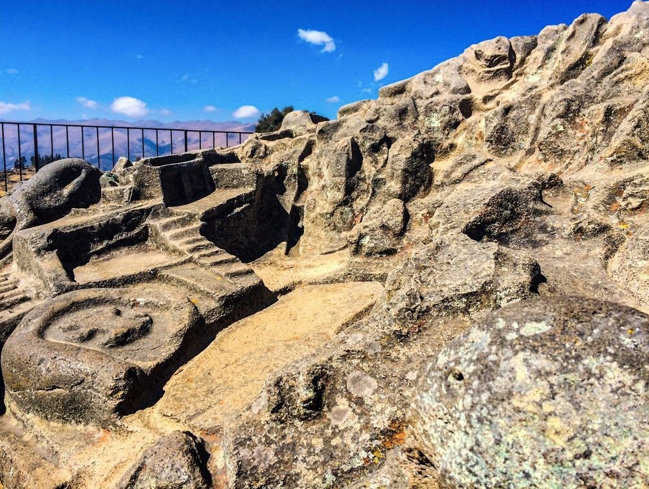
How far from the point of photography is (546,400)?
2154 mm

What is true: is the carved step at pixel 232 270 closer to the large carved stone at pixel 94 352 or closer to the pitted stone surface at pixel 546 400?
the large carved stone at pixel 94 352

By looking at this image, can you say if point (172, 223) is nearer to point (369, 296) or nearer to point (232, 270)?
point (232, 270)

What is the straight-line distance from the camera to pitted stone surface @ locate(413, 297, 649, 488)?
204 centimetres

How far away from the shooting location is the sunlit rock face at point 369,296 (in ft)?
7.41

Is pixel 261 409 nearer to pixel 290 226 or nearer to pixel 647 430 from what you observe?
pixel 647 430

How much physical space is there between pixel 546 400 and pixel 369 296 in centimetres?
499

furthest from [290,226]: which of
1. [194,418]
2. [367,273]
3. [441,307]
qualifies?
[441,307]

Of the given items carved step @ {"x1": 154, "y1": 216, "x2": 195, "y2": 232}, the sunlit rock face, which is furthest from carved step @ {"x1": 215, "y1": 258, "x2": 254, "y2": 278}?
carved step @ {"x1": 154, "y1": 216, "x2": 195, "y2": 232}

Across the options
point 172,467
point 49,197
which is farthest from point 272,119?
point 172,467

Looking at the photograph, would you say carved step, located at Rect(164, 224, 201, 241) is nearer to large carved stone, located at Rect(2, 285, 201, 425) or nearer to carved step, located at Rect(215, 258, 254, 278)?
carved step, located at Rect(215, 258, 254, 278)

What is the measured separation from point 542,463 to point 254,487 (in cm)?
198

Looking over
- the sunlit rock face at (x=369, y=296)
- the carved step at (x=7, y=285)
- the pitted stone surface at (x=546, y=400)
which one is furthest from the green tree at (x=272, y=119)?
the pitted stone surface at (x=546, y=400)

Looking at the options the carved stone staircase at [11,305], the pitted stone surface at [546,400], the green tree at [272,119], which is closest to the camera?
the pitted stone surface at [546,400]

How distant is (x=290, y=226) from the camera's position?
35.7ft
